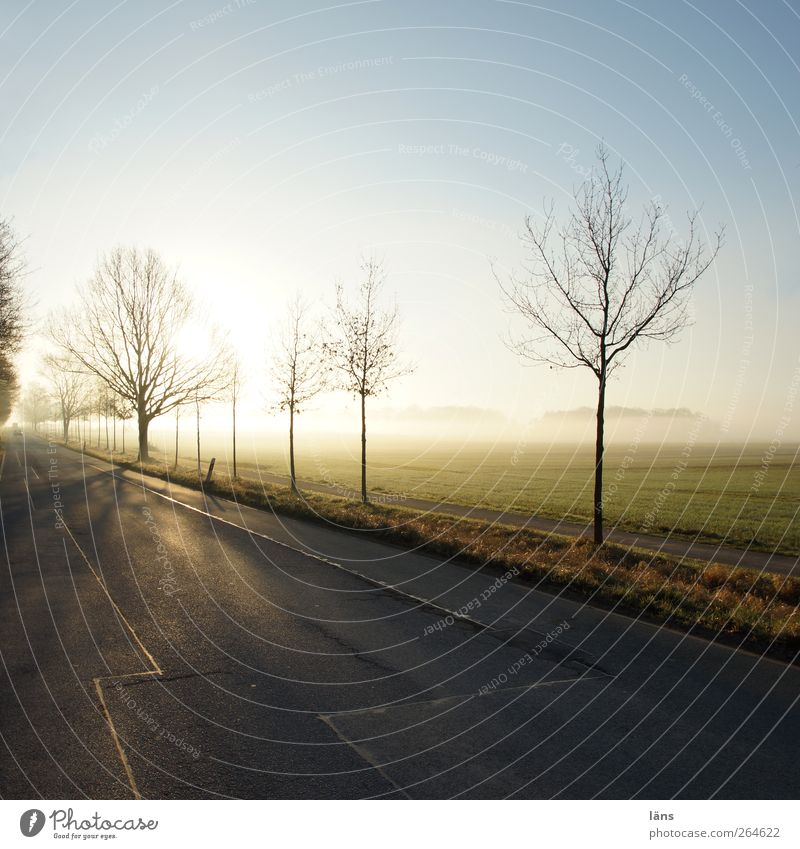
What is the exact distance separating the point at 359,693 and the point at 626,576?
709cm

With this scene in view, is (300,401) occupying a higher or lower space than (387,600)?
higher

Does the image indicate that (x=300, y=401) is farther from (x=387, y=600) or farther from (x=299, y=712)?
(x=299, y=712)

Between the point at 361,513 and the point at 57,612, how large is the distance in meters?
11.9

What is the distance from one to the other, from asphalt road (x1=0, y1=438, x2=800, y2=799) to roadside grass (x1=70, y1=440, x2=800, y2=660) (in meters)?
0.62

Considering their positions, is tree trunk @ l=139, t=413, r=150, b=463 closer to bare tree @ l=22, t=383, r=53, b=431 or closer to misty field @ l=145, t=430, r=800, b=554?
misty field @ l=145, t=430, r=800, b=554

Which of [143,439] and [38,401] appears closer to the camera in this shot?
[143,439]

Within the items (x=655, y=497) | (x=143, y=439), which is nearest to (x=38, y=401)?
(x=143, y=439)

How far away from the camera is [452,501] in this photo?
30.0m

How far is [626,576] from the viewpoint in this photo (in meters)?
11.8

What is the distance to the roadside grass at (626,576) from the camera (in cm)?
895

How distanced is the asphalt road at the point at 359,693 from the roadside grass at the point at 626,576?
0.62 m

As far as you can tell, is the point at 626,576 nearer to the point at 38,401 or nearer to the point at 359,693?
the point at 359,693
